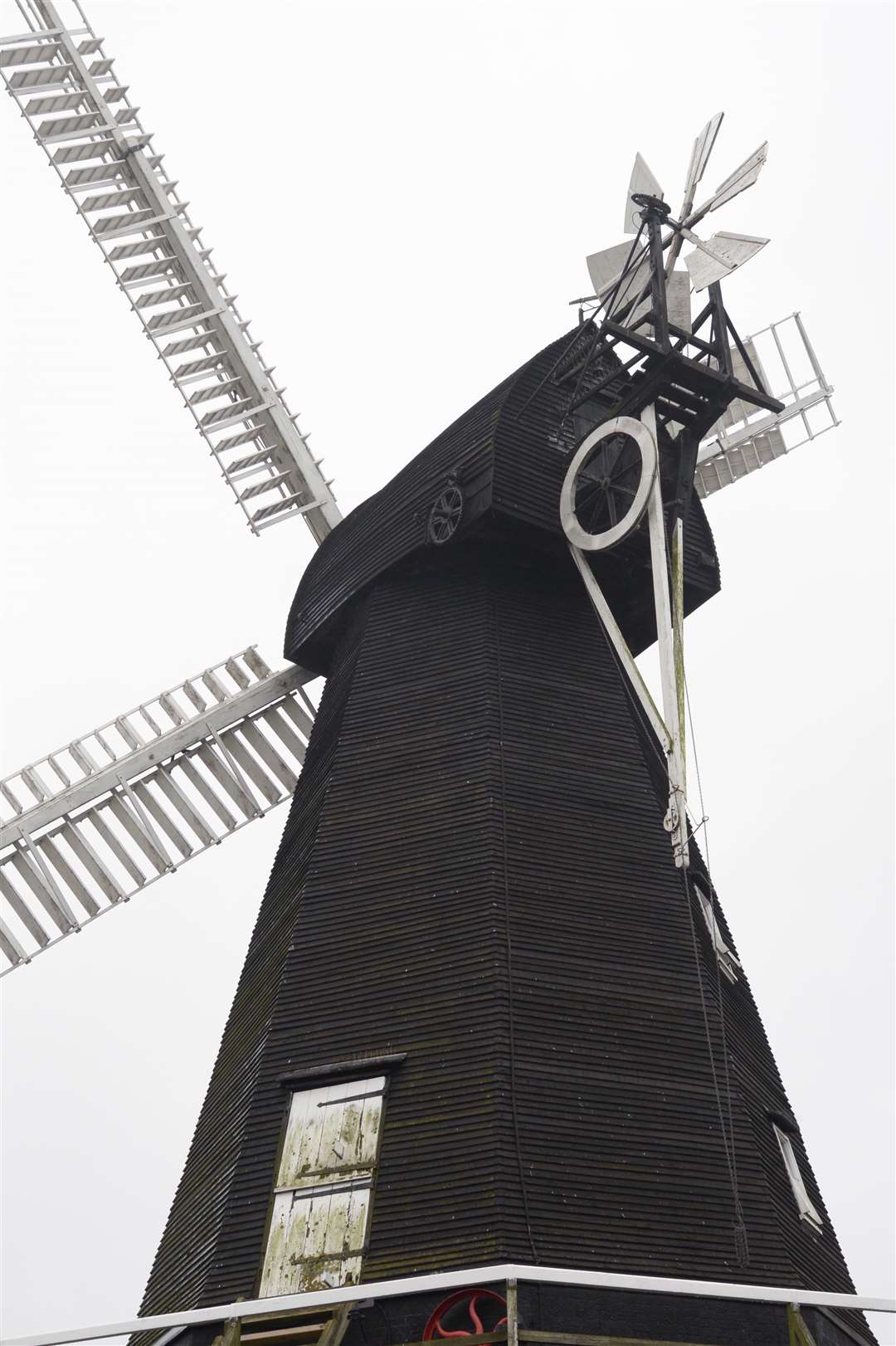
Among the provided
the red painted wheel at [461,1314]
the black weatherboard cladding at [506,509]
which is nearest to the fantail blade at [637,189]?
the black weatherboard cladding at [506,509]

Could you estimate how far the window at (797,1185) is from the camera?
1291 centimetres

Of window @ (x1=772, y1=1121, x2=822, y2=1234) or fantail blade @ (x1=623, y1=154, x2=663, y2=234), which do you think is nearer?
window @ (x1=772, y1=1121, x2=822, y2=1234)

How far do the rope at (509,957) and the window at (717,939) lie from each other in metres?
1.56

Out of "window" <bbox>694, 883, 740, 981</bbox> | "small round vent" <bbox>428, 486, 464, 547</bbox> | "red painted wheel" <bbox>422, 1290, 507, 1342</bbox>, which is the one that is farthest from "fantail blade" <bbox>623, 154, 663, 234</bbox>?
"red painted wheel" <bbox>422, 1290, 507, 1342</bbox>

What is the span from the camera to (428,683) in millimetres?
15359

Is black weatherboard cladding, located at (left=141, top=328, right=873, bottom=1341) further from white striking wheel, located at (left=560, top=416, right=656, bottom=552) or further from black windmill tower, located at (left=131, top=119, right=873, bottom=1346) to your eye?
white striking wheel, located at (left=560, top=416, right=656, bottom=552)

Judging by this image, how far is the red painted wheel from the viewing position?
10641mm

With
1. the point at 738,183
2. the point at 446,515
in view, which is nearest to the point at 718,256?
the point at 738,183

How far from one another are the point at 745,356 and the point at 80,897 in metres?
8.20

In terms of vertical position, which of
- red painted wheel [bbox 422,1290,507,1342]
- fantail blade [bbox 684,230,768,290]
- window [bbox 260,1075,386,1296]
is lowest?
red painted wheel [bbox 422,1290,507,1342]

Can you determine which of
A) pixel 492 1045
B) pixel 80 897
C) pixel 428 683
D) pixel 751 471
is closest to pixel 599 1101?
pixel 492 1045

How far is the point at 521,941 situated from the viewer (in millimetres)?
12906

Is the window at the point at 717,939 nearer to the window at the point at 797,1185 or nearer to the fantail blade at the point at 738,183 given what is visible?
the window at the point at 797,1185

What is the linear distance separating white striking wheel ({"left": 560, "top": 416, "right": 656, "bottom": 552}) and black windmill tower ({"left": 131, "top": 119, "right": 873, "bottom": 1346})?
35 mm
